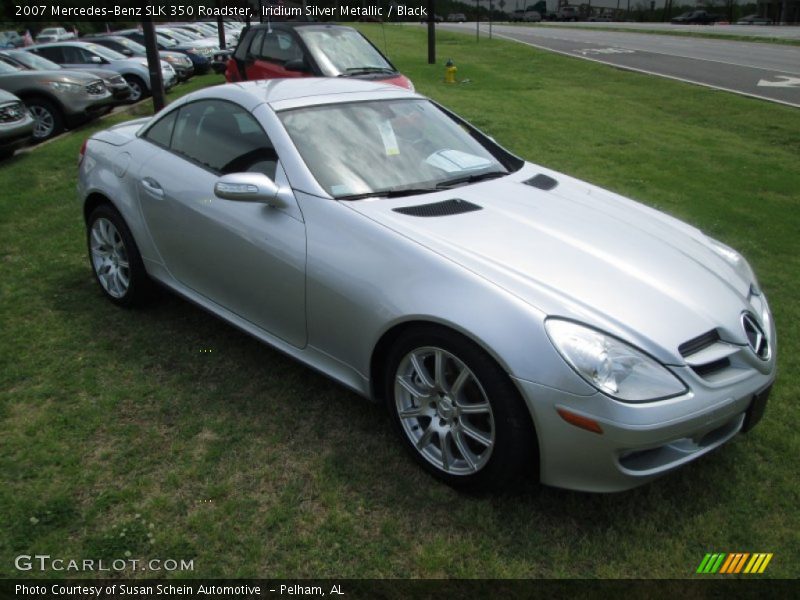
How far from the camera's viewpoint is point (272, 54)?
31.2ft

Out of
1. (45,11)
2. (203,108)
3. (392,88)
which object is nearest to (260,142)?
(203,108)

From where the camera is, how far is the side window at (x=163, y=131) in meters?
4.27

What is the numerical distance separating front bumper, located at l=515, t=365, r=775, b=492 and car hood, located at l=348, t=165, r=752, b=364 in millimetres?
213

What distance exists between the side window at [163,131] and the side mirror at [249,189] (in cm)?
112

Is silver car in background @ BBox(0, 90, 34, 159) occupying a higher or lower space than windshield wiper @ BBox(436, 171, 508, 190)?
lower

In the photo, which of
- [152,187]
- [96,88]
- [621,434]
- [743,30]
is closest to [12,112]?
[96,88]

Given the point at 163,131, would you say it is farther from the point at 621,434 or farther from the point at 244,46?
the point at 244,46

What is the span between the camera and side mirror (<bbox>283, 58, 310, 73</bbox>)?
29.5ft

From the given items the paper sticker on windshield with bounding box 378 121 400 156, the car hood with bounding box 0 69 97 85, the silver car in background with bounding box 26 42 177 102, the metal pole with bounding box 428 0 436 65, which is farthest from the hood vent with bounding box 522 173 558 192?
the metal pole with bounding box 428 0 436 65

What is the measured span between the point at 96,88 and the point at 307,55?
16.2 feet

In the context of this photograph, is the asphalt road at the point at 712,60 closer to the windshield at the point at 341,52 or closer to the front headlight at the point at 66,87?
the windshield at the point at 341,52

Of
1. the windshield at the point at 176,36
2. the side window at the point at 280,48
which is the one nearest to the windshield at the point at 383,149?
the side window at the point at 280,48

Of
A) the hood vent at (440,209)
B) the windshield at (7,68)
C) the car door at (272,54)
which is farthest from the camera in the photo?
the windshield at (7,68)

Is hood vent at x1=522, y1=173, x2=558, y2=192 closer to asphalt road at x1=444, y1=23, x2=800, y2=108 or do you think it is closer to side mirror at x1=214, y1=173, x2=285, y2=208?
side mirror at x1=214, y1=173, x2=285, y2=208
